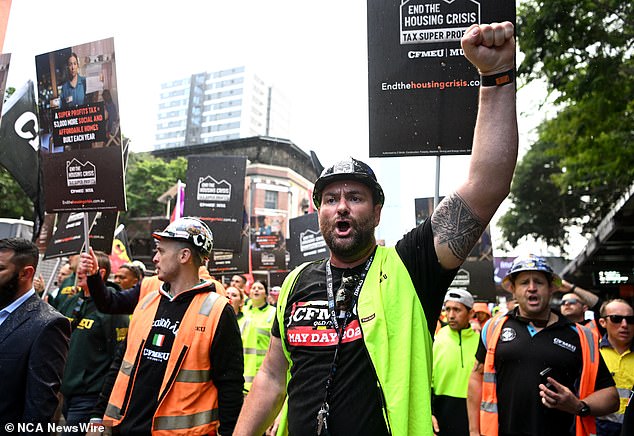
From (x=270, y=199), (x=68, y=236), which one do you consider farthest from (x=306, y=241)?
(x=270, y=199)

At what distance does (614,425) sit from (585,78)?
5895 mm

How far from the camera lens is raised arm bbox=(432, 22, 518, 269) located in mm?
2193

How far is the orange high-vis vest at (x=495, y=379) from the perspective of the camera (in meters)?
3.83

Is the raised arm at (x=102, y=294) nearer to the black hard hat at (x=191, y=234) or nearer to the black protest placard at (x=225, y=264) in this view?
the black hard hat at (x=191, y=234)

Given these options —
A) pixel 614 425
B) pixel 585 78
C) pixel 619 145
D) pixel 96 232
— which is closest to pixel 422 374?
pixel 614 425

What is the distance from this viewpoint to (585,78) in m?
9.12

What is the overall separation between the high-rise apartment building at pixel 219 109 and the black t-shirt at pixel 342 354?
12313 centimetres

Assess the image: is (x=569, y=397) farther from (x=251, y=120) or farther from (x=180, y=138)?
(x=180, y=138)

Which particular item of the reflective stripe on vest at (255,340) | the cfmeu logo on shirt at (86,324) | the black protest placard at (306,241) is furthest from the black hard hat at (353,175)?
the black protest placard at (306,241)

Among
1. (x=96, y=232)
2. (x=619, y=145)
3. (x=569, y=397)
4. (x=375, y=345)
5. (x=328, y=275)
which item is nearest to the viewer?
(x=375, y=345)

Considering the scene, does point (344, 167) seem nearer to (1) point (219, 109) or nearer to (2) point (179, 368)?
(2) point (179, 368)

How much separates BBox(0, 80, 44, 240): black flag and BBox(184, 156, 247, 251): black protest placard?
7.84ft

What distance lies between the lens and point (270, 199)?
2105 inches

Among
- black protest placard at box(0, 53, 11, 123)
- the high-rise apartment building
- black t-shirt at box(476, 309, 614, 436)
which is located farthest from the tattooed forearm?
the high-rise apartment building
